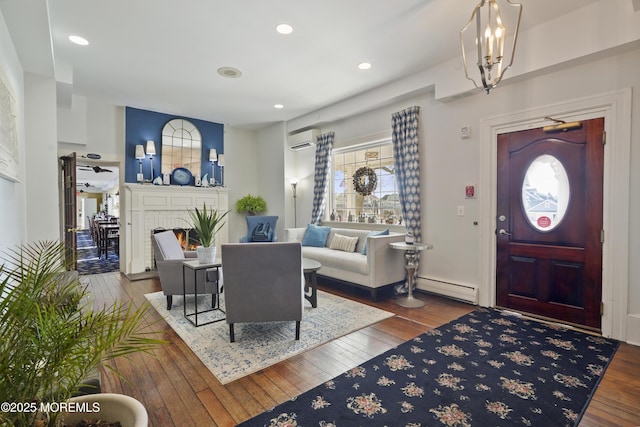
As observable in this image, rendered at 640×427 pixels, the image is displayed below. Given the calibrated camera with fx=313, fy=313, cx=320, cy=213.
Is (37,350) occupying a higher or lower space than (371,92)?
lower

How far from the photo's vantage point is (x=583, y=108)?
9.78ft

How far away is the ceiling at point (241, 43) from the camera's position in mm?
2756

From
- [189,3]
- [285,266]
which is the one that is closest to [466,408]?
[285,266]

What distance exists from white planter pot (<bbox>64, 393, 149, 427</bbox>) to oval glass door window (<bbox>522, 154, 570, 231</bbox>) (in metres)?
3.72

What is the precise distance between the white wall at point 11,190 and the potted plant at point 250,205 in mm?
3732

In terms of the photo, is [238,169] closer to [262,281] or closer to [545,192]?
[262,281]

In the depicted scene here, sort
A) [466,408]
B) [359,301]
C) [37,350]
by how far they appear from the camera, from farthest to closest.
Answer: [359,301] < [466,408] < [37,350]

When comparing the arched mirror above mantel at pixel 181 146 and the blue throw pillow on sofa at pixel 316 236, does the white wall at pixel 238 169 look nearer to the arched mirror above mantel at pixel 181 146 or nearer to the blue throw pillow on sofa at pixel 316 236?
the arched mirror above mantel at pixel 181 146

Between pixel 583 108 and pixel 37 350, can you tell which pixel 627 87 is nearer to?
pixel 583 108

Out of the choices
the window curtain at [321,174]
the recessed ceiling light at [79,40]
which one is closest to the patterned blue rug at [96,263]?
the recessed ceiling light at [79,40]

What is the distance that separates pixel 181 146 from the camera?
6.17 m

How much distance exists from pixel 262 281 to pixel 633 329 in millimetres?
3239

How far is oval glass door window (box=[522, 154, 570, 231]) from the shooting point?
3148 millimetres

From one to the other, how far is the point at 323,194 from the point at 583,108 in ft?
12.3
